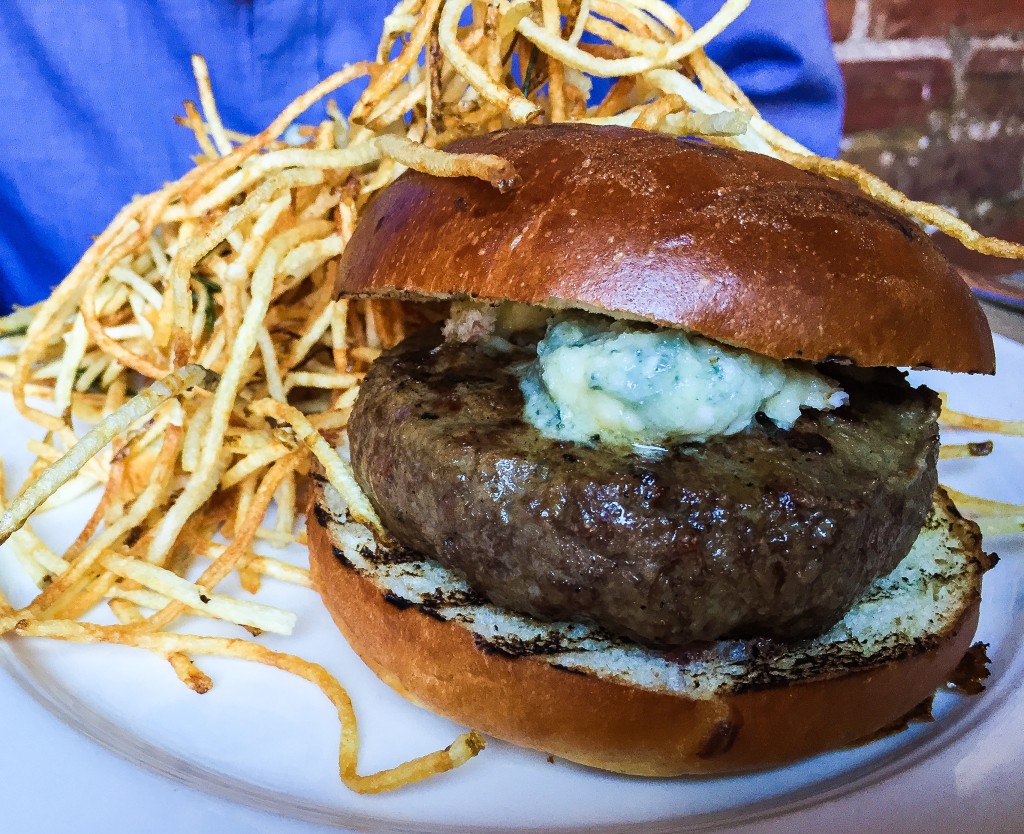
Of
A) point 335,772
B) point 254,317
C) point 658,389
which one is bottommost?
point 335,772

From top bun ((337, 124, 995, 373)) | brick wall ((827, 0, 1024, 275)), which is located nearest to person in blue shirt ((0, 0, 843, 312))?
brick wall ((827, 0, 1024, 275))

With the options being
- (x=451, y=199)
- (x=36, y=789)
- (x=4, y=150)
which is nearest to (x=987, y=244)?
(x=451, y=199)

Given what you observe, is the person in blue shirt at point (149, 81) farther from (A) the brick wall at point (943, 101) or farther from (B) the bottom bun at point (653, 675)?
(B) the bottom bun at point (653, 675)

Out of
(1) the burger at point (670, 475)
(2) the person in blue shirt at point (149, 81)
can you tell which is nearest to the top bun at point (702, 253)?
(1) the burger at point (670, 475)

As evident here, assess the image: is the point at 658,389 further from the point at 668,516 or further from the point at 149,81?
the point at 149,81

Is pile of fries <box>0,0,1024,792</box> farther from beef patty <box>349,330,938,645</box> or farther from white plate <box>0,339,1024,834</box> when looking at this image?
beef patty <box>349,330,938,645</box>

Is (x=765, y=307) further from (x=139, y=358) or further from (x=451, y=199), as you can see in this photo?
(x=139, y=358)

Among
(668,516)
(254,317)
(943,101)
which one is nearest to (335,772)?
(668,516)
